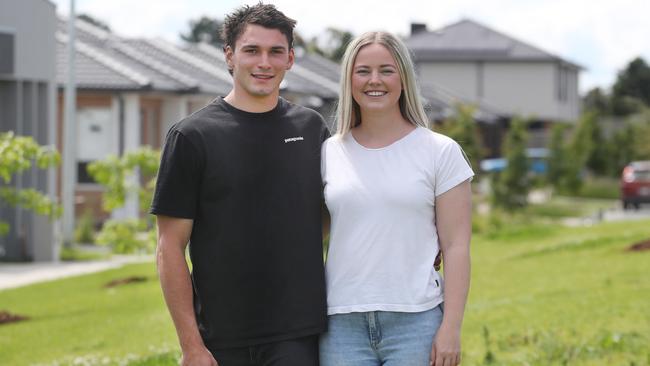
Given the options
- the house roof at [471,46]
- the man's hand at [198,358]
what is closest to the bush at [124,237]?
the man's hand at [198,358]

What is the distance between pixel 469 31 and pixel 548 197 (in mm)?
20119

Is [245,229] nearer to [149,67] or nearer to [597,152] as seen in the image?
[149,67]

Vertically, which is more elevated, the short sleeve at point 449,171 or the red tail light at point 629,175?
the red tail light at point 629,175

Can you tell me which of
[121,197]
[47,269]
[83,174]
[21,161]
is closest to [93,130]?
[83,174]

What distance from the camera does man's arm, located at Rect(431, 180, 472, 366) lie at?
14.4ft

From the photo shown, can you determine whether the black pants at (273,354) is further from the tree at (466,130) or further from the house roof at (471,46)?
the house roof at (471,46)

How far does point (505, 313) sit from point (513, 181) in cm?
2249

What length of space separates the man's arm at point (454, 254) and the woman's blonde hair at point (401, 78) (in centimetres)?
35

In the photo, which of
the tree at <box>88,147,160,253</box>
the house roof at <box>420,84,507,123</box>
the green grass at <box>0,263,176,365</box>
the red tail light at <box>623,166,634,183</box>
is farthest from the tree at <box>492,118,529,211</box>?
the tree at <box>88,147,160,253</box>

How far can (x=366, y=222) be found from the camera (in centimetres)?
441

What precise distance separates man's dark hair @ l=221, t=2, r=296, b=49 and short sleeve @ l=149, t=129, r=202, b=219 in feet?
1.68

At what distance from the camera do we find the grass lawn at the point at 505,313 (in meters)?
8.36

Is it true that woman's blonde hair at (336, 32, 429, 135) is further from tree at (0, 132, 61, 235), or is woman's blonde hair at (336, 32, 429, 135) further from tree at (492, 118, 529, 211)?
tree at (492, 118, 529, 211)

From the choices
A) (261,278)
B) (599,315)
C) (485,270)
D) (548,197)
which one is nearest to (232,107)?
(261,278)
